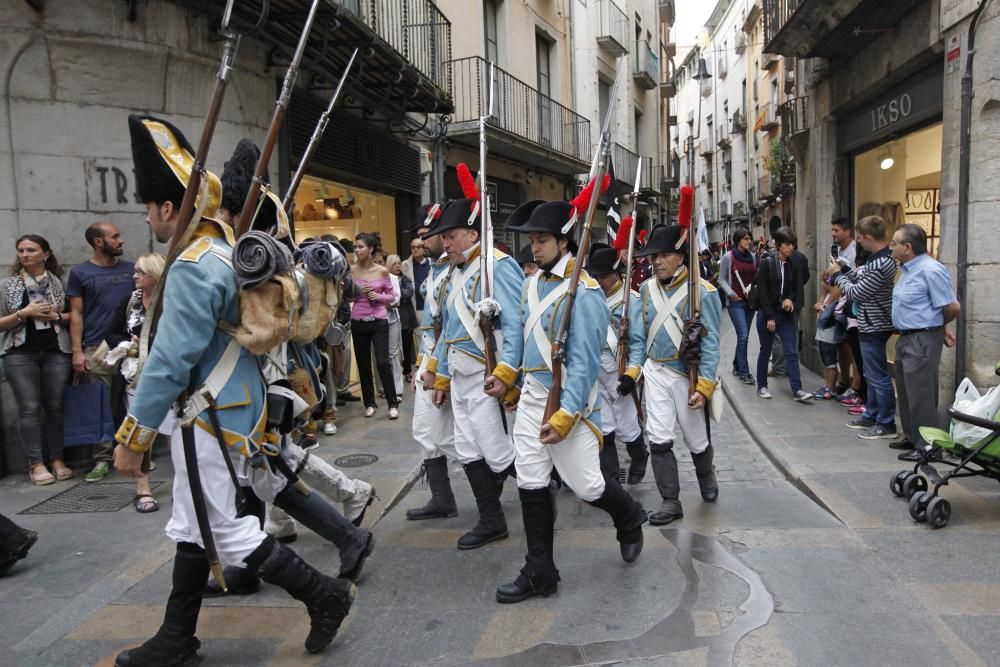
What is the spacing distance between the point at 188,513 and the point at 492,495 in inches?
79.6

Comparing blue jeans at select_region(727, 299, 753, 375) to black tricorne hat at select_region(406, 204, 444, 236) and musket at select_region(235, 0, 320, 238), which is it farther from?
musket at select_region(235, 0, 320, 238)

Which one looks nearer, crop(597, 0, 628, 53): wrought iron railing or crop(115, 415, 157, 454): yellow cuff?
crop(115, 415, 157, 454): yellow cuff

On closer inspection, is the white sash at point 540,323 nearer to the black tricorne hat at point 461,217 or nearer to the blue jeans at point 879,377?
the black tricorne hat at point 461,217

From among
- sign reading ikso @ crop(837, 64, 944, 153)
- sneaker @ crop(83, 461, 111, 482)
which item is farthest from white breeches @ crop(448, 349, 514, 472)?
sign reading ikso @ crop(837, 64, 944, 153)

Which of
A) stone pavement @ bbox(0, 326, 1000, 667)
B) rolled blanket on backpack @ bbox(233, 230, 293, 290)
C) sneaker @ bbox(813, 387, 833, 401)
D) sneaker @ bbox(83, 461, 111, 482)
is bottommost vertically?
stone pavement @ bbox(0, 326, 1000, 667)

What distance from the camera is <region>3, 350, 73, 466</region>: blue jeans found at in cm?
591

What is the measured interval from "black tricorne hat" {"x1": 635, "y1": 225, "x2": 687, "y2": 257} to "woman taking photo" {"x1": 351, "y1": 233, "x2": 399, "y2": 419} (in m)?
3.61

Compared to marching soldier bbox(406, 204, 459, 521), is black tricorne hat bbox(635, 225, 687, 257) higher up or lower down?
higher up

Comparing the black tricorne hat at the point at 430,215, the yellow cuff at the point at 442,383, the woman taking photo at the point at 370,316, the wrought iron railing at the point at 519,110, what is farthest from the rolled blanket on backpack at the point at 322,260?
the wrought iron railing at the point at 519,110

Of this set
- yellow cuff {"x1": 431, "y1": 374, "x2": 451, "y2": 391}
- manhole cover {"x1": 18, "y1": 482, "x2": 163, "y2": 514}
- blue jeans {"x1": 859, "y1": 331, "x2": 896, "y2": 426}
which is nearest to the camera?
yellow cuff {"x1": 431, "y1": 374, "x2": 451, "y2": 391}

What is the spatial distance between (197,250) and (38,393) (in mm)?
3867

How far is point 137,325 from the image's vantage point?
518 centimetres

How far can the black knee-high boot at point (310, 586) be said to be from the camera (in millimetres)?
3111

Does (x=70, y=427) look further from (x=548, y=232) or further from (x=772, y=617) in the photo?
(x=772, y=617)
